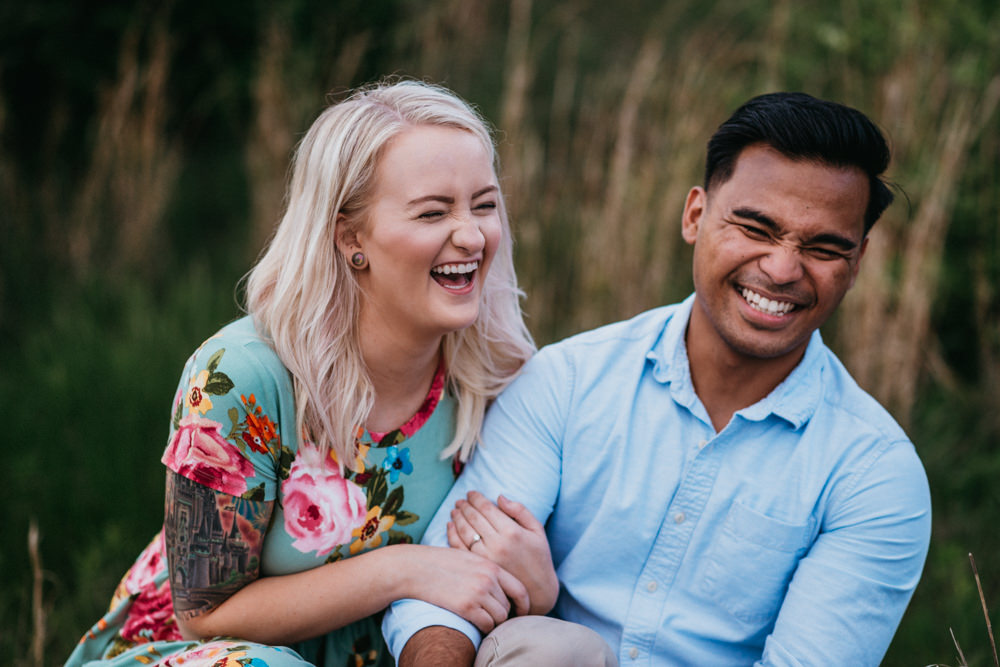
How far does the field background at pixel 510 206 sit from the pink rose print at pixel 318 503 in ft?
2.40

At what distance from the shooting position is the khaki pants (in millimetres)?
1762

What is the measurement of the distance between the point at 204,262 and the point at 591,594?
3484 mm

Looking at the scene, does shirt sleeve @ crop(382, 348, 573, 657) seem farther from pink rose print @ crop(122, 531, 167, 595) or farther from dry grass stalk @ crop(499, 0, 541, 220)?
dry grass stalk @ crop(499, 0, 541, 220)

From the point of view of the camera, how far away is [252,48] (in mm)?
5652

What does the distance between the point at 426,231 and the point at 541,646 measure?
33.9 inches

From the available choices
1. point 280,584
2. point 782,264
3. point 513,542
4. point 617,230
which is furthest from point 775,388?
point 617,230

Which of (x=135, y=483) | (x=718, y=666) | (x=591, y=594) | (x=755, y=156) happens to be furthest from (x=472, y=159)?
(x=135, y=483)

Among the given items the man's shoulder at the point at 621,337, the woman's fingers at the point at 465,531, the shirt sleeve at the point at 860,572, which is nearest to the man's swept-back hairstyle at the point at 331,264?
the woman's fingers at the point at 465,531

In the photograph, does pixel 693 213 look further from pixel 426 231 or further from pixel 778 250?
pixel 426 231

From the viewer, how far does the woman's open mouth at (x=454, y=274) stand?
1995 mm

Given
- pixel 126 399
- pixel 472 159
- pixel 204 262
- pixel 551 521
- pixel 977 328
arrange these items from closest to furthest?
pixel 472 159
pixel 551 521
pixel 126 399
pixel 977 328
pixel 204 262

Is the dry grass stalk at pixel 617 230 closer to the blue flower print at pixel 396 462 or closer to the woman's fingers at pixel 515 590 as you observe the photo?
the blue flower print at pixel 396 462

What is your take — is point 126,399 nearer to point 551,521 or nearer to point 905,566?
point 551,521

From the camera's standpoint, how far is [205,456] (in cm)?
183
